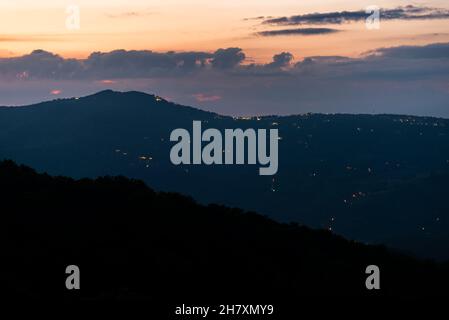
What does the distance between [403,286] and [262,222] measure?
30.7m

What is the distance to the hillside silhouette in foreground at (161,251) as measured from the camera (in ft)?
226

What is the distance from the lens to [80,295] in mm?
60969

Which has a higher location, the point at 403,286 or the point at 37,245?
the point at 37,245

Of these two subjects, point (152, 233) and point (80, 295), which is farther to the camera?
point (152, 233)

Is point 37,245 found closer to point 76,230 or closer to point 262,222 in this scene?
point 76,230

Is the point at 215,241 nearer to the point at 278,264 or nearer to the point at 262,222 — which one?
the point at 278,264

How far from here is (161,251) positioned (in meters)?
82.6

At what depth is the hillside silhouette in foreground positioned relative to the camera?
226 ft

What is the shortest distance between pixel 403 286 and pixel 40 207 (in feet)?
162
